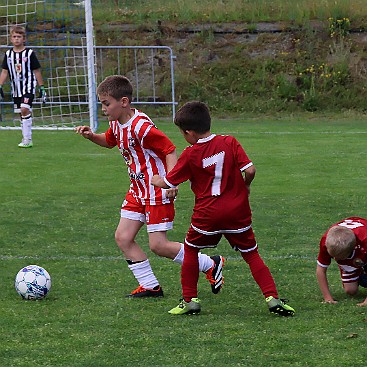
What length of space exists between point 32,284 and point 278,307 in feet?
5.64

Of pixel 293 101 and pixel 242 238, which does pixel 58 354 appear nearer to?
pixel 242 238

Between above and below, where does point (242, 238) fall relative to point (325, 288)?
above

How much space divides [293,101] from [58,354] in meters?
16.8

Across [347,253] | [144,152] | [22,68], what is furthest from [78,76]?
[347,253]

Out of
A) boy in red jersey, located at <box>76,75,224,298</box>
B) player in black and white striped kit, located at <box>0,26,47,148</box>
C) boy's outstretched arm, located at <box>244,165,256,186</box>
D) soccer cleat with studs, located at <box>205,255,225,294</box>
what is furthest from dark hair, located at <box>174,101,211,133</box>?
player in black and white striped kit, located at <box>0,26,47,148</box>

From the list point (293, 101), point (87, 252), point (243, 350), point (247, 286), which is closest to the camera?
point (243, 350)

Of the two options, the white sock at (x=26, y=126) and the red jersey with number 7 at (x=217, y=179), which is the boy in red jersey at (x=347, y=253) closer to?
the red jersey with number 7 at (x=217, y=179)

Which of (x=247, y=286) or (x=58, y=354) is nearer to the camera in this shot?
(x=58, y=354)

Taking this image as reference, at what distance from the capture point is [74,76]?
20.1m

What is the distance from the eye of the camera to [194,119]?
5859 mm

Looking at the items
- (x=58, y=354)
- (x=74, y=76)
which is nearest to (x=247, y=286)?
(x=58, y=354)

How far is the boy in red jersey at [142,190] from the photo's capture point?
654 centimetres

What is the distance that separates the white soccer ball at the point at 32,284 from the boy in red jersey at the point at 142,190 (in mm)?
586

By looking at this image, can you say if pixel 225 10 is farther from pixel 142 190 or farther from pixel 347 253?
pixel 347 253
